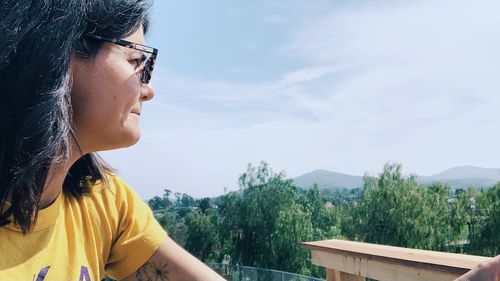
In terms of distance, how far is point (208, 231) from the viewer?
2309 cm

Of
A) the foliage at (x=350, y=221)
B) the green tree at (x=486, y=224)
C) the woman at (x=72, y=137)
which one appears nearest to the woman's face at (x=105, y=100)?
the woman at (x=72, y=137)

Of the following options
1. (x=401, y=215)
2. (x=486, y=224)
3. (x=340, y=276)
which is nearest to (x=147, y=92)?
(x=340, y=276)

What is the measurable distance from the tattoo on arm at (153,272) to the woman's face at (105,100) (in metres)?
0.23

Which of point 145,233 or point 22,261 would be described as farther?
point 145,233

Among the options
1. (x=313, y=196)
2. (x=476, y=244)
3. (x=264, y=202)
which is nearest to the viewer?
(x=476, y=244)

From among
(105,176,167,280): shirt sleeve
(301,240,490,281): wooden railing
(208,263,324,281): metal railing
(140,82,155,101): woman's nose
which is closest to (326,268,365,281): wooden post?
(301,240,490,281): wooden railing

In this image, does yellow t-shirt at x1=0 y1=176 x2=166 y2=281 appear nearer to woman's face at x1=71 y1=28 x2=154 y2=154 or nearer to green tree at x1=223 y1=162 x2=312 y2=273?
woman's face at x1=71 y1=28 x2=154 y2=154

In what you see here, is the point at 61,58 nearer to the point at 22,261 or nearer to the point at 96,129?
the point at 96,129

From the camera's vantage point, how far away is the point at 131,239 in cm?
90

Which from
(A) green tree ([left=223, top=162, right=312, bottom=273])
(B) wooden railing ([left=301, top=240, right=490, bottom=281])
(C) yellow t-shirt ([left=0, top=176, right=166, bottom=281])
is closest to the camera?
(C) yellow t-shirt ([left=0, top=176, right=166, bottom=281])

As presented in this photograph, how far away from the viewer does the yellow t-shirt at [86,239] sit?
725 mm

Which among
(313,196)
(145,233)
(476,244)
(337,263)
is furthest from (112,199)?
(313,196)

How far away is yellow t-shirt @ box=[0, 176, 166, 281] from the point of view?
0.73 metres

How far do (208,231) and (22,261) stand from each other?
2279 centimetres
